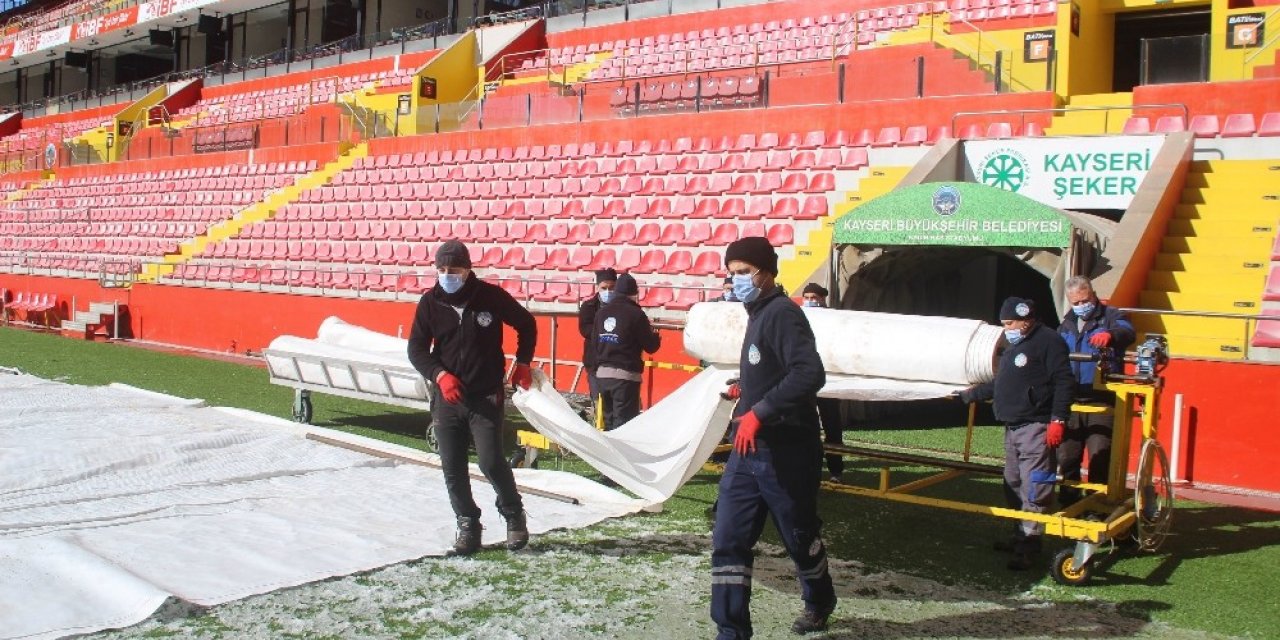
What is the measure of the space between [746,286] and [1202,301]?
7296 millimetres

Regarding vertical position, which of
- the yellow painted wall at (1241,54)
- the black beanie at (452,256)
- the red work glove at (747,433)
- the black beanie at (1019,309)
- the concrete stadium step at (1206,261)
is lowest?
the red work glove at (747,433)

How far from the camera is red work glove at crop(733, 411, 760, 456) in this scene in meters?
4.90

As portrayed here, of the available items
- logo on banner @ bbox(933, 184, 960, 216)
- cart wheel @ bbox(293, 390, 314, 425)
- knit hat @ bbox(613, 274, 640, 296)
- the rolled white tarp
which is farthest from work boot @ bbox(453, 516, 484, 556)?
logo on banner @ bbox(933, 184, 960, 216)

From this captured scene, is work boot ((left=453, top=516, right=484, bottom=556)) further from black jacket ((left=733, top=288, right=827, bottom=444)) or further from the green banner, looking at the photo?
the green banner

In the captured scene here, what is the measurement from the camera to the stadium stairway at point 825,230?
13.9 meters

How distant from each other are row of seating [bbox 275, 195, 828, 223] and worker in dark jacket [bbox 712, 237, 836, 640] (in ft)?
31.7

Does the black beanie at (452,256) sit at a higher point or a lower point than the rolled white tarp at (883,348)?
higher

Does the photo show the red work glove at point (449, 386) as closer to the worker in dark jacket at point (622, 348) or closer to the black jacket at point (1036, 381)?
the worker in dark jacket at point (622, 348)

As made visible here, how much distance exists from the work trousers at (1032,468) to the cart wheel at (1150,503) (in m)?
0.51

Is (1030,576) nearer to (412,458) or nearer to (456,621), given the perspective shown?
(456,621)

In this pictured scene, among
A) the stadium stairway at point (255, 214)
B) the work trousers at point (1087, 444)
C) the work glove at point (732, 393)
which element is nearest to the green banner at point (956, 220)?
the work trousers at point (1087, 444)

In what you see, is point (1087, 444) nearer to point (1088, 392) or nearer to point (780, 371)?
point (1088, 392)

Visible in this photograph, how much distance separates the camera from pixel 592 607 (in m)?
5.51

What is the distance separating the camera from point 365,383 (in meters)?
10.4
